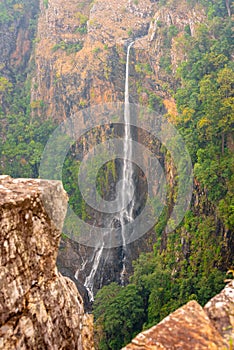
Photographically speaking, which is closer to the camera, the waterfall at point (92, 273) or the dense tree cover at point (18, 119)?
the waterfall at point (92, 273)

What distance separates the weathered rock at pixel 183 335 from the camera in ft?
10.1

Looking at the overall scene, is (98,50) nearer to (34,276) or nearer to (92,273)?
(92,273)

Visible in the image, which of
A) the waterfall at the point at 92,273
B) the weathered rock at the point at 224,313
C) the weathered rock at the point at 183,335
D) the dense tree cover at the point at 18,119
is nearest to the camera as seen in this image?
the weathered rock at the point at 183,335

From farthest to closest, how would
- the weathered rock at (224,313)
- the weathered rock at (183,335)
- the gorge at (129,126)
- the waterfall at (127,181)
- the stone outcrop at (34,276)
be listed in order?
the waterfall at (127,181) → the gorge at (129,126) → the stone outcrop at (34,276) → the weathered rock at (224,313) → the weathered rock at (183,335)

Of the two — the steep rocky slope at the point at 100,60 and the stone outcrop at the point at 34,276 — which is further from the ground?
the steep rocky slope at the point at 100,60

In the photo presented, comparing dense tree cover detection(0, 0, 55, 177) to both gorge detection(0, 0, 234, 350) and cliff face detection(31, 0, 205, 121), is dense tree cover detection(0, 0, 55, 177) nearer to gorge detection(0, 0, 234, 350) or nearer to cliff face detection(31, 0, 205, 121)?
gorge detection(0, 0, 234, 350)

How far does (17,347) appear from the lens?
3.70 m

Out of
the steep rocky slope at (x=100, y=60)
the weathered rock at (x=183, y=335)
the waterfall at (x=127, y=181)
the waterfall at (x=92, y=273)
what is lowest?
the waterfall at (x=92, y=273)

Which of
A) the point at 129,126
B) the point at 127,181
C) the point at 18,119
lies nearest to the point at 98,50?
the point at 129,126

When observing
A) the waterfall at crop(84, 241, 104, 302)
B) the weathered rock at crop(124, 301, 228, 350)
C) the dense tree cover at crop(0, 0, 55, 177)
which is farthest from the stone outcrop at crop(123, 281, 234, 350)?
the dense tree cover at crop(0, 0, 55, 177)

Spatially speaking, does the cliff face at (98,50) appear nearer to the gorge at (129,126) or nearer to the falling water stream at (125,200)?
the gorge at (129,126)

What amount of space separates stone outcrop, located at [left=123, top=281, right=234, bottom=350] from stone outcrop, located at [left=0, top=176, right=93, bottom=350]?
1.27 meters

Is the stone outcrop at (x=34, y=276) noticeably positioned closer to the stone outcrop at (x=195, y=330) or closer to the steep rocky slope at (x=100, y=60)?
the stone outcrop at (x=195, y=330)

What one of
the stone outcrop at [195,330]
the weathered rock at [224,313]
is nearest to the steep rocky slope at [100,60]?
the weathered rock at [224,313]
